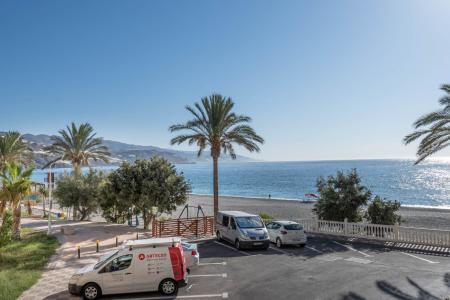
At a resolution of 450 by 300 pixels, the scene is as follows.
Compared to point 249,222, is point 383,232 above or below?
below

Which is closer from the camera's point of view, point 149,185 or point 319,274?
point 319,274

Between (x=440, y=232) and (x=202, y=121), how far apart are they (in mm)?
19820

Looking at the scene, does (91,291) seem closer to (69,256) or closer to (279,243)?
(69,256)

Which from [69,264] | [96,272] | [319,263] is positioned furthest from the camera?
[69,264]

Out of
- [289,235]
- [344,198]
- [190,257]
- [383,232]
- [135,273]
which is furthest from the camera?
[344,198]

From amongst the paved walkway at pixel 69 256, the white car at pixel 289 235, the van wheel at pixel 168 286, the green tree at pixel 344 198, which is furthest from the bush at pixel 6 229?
the green tree at pixel 344 198

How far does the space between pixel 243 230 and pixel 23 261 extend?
11878 mm

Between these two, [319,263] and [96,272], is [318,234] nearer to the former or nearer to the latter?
[319,263]

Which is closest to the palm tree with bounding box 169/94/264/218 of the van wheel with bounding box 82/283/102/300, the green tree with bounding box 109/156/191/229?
the green tree with bounding box 109/156/191/229

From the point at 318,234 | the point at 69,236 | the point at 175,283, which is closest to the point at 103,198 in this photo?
the point at 69,236

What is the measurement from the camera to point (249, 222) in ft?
67.9

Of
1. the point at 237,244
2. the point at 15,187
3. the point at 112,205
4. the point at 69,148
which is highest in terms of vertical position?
the point at 69,148

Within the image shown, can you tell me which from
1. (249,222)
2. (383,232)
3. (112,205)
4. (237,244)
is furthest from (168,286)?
(112,205)

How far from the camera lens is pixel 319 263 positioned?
16219 millimetres
